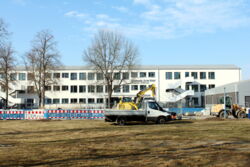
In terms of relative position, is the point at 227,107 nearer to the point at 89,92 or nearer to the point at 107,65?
the point at 107,65

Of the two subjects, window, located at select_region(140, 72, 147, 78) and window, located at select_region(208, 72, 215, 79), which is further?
window, located at select_region(208, 72, 215, 79)

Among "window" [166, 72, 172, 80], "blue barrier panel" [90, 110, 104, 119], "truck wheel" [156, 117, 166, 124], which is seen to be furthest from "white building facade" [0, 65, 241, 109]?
"truck wheel" [156, 117, 166, 124]

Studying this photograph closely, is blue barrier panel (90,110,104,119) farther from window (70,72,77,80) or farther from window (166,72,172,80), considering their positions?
window (166,72,172,80)

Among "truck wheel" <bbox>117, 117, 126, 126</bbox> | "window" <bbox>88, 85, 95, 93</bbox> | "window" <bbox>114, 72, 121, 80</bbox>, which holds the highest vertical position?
"window" <bbox>114, 72, 121, 80</bbox>

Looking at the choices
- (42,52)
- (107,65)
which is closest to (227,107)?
(107,65)

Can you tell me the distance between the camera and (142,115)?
23125 millimetres

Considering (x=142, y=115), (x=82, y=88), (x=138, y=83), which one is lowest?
(x=142, y=115)

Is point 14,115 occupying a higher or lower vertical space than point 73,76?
lower

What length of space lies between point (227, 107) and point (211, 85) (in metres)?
38.9

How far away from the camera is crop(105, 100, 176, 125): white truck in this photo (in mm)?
22875

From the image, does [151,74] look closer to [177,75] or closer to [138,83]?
[138,83]

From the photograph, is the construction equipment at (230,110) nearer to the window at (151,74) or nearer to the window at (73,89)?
the window at (151,74)

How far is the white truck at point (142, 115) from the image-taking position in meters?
22.9

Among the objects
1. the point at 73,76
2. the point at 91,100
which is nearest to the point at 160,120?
the point at 91,100
